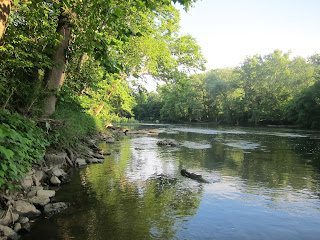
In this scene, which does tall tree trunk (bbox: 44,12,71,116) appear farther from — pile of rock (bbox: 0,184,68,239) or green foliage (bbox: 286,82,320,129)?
green foliage (bbox: 286,82,320,129)

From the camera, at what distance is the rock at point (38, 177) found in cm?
709

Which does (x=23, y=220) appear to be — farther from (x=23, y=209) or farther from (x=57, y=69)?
(x=57, y=69)

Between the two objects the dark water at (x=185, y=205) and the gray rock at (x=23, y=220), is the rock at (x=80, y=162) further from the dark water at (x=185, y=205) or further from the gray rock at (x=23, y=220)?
the gray rock at (x=23, y=220)

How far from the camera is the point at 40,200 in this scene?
6.05 meters

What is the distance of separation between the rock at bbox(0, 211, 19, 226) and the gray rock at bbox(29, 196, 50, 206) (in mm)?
760

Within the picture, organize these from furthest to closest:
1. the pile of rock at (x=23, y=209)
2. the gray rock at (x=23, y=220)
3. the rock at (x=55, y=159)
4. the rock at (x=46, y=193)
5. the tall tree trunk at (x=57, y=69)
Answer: the tall tree trunk at (x=57, y=69)
the rock at (x=55, y=159)
the rock at (x=46, y=193)
the gray rock at (x=23, y=220)
the pile of rock at (x=23, y=209)

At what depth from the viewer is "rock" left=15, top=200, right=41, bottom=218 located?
17.7 feet

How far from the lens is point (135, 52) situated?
1616cm

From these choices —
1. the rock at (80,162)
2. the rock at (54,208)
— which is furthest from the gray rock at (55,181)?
the rock at (80,162)

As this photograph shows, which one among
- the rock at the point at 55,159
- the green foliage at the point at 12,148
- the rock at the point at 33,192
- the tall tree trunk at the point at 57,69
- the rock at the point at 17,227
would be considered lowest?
the rock at the point at 17,227

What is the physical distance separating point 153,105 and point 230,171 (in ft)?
351

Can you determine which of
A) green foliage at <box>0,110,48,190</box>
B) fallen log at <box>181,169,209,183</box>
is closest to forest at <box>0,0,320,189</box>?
green foliage at <box>0,110,48,190</box>

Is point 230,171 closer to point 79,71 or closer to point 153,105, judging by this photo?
point 79,71

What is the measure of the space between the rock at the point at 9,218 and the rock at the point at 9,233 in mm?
260
